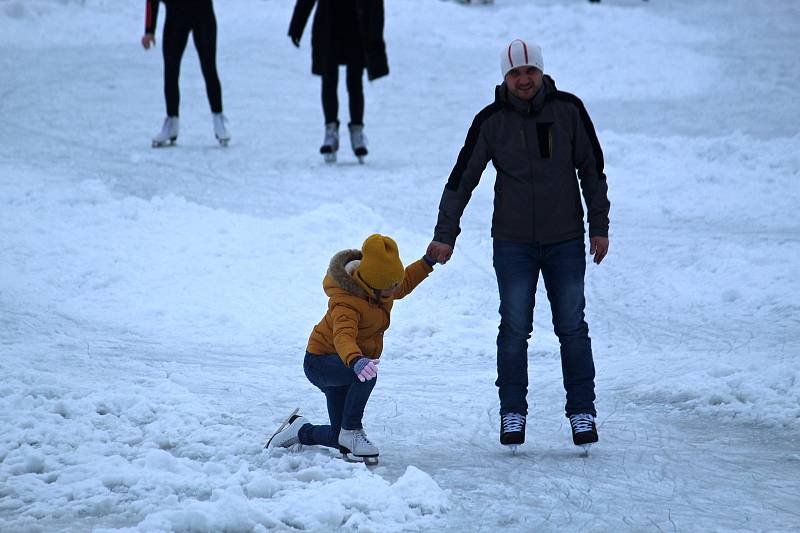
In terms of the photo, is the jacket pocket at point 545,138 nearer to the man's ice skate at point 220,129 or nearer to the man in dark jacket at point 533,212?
the man in dark jacket at point 533,212

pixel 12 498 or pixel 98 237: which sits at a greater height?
pixel 98 237

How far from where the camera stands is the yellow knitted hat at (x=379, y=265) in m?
4.15

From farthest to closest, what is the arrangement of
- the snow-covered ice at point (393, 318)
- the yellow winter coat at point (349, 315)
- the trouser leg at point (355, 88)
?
1. the trouser leg at point (355, 88)
2. the yellow winter coat at point (349, 315)
3. the snow-covered ice at point (393, 318)

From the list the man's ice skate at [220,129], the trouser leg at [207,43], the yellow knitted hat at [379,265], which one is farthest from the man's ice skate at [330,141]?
the yellow knitted hat at [379,265]

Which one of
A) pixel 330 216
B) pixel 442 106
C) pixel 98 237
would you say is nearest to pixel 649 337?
pixel 330 216

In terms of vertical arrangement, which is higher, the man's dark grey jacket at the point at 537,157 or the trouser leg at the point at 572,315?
the man's dark grey jacket at the point at 537,157

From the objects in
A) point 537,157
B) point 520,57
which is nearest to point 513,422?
point 537,157

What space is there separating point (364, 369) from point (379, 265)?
1.43 ft

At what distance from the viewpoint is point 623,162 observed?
1029 cm

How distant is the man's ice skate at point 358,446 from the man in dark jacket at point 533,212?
551 mm

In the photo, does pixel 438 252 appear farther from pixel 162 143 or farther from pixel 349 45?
pixel 162 143

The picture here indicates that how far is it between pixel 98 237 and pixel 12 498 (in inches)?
177

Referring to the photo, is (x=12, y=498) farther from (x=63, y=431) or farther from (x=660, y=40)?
(x=660, y=40)

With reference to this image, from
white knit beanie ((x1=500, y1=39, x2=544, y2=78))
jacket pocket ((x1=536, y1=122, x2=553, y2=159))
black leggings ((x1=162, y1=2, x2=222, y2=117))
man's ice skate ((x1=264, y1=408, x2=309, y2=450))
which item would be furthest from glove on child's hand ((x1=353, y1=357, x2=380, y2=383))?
black leggings ((x1=162, y1=2, x2=222, y2=117))
